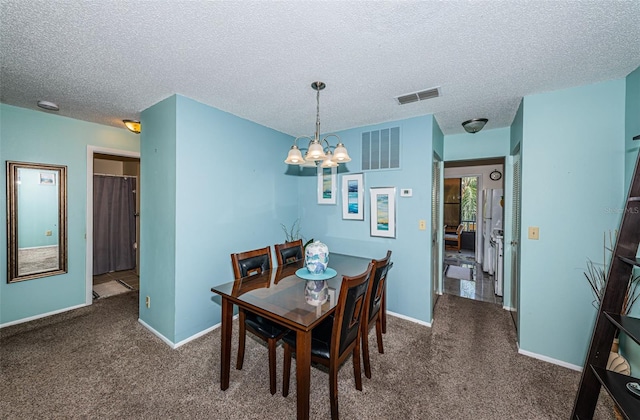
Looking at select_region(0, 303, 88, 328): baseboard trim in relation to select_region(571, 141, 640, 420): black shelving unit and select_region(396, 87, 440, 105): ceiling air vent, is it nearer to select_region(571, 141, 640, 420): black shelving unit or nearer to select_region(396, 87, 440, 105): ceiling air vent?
select_region(396, 87, 440, 105): ceiling air vent

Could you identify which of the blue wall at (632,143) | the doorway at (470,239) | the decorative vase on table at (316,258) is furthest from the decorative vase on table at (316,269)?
the doorway at (470,239)

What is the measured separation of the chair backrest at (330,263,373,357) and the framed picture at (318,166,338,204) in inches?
77.6

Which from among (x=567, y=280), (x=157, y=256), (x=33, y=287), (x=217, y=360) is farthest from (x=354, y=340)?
(x=33, y=287)

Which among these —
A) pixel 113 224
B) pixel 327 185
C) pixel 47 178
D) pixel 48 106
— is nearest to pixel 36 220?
pixel 47 178

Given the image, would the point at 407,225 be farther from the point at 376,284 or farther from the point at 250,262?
the point at 250,262

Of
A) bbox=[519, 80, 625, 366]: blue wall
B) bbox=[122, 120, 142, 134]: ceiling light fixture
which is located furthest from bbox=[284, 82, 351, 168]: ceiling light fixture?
bbox=[122, 120, 142, 134]: ceiling light fixture

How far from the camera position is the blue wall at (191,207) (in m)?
2.41

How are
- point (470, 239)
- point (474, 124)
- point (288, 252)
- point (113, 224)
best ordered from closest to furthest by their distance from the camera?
point (288, 252)
point (474, 124)
point (113, 224)
point (470, 239)

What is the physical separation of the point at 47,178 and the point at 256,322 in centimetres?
322

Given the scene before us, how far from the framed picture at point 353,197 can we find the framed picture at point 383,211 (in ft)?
0.53

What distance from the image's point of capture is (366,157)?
3297mm

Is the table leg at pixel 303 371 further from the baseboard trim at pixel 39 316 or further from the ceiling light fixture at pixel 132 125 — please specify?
the baseboard trim at pixel 39 316

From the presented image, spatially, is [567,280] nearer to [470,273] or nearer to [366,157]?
[366,157]

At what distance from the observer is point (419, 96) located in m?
2.34
